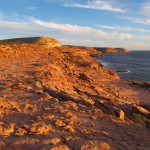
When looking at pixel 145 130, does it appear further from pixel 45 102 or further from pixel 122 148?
pixel 45 102

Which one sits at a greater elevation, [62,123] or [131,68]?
[62,123]

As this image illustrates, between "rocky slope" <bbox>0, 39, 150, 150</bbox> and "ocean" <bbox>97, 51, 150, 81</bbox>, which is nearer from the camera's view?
"rocky slope" <bbox>0, 39, 150, 150</bbox>

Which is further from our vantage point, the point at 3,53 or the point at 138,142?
the point at 3,53

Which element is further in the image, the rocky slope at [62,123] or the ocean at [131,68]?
the ocean at [131,68]

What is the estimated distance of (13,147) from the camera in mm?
10383

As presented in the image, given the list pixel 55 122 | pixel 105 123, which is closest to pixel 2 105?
pixel 55 122

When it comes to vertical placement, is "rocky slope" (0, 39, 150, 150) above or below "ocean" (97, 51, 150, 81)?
above

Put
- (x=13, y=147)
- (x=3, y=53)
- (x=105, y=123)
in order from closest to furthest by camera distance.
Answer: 1. (x=13, y=147)
2. (x=105, y=123)
3. (x=3, y=53)

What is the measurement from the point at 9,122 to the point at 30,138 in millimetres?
2242

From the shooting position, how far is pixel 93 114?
51.5ft

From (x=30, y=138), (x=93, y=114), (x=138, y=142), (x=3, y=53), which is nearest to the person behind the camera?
(x=30, y=138)

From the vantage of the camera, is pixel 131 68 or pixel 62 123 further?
pixel 131 68

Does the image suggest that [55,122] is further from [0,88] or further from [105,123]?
[0,88]

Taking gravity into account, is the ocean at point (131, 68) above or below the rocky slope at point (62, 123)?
below
